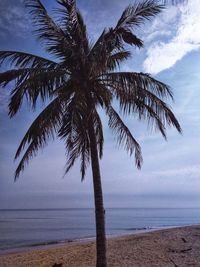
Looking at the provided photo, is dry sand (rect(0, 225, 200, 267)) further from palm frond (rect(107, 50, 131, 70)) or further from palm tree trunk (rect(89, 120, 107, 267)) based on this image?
palm frond (rect(107, 50, 131, 70))

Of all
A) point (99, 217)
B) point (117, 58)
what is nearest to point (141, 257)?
point (99, 217)

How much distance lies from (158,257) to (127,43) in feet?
24.1

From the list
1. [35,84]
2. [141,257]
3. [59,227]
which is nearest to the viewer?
A: [35,84]

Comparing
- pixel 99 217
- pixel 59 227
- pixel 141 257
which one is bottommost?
pixel 141 257

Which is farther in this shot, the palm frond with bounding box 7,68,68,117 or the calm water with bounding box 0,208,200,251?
the calm water with bounding box 0,208,200,251

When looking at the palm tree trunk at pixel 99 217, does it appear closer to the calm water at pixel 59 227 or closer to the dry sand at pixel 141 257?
the dry sand at pixel 141 257

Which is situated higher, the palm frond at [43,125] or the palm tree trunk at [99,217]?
the palm frond at [43,125]

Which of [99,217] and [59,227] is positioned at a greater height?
[59,227]

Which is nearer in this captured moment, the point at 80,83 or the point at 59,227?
the point at 80,83

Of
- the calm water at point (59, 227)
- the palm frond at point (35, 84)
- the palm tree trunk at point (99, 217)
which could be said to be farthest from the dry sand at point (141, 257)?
the calm water at point (59, 227)

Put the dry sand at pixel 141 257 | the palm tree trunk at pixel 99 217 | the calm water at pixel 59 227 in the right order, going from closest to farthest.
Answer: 1. the palm tree trunk at pixel 99 217
2. the dry sand at pixel 141 257
3. the calm water at pixel 59 227

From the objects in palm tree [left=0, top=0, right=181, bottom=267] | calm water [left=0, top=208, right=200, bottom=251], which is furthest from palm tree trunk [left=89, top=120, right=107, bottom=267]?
calm water [left=0, top=208, right=200, bottom=251]

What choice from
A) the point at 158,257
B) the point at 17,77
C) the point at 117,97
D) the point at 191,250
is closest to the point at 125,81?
the point at 117,97

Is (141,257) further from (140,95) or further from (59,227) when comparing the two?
(59,227)
